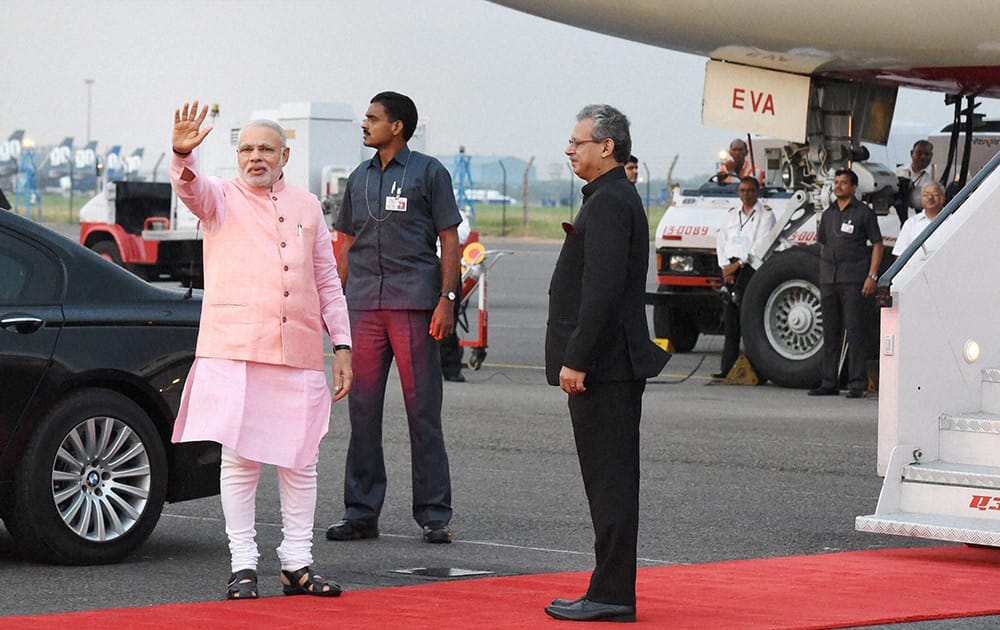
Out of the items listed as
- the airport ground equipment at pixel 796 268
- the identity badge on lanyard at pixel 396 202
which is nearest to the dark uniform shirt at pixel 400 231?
the identity badge on lanyard at pixel 396 202

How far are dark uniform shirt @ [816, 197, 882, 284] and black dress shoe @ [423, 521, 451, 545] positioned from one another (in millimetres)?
7515

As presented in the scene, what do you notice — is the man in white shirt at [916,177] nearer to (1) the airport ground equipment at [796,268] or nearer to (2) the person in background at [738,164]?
(1) the airport ground equipment at [796,268]

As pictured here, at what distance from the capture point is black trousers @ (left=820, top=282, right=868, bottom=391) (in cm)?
1491

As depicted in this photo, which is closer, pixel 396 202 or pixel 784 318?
pixel 396 202

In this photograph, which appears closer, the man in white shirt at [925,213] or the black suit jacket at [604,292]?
the black suit jacket at [604,292]

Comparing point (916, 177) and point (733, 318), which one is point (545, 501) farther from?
point (916, 177)

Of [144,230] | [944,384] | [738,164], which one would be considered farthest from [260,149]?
[144,230]

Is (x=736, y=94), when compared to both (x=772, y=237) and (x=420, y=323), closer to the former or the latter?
(x=772, y=237)

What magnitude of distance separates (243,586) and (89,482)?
1.22 meters

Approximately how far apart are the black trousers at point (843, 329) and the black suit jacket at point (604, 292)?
29.1ft

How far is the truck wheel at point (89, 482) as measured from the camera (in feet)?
23.8

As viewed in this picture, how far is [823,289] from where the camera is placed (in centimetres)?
1512

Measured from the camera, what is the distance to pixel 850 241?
1495cm

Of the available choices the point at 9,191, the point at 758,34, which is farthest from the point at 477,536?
the point at 9,191
